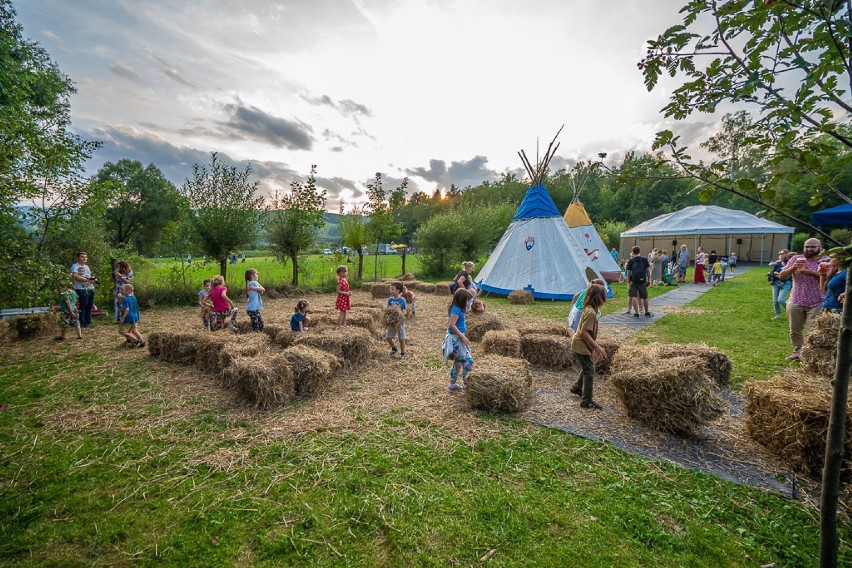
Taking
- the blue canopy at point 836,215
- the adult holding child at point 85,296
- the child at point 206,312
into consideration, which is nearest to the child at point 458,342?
the child at point 206,312

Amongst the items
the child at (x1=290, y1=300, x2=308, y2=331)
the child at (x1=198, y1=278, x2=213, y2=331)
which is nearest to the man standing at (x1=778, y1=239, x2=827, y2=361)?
the child at (x1=290, y1=300, x2=308, y2=331)

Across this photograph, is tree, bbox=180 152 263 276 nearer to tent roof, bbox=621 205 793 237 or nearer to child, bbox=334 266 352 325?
child, bbox=334 266 352 325

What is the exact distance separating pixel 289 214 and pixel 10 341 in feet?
33.0

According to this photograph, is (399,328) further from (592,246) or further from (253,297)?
(592,246)

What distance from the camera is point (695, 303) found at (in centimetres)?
1353

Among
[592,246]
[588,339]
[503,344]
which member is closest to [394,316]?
[503,344]

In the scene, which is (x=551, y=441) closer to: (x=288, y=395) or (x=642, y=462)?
(x=642, y=462)

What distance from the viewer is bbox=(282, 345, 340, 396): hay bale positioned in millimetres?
5789

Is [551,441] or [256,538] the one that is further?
[551,441]

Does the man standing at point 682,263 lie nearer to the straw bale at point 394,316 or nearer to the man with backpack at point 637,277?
the man with backpack at point 637,277

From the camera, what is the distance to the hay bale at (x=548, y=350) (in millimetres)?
7000

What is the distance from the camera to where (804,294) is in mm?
6996

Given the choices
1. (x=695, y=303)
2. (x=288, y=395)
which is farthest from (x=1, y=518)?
(x=695, y=303)

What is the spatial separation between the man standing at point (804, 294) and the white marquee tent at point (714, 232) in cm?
2038
